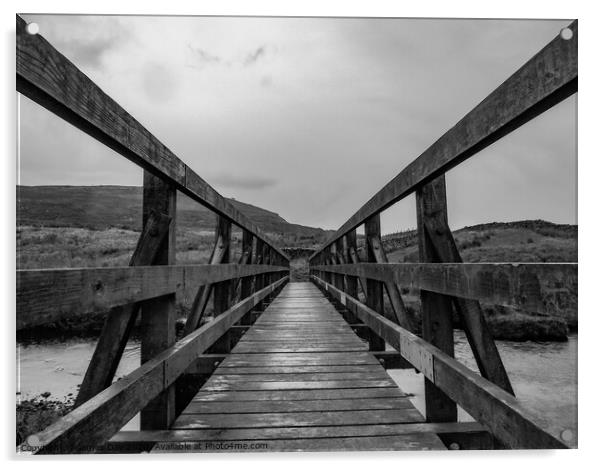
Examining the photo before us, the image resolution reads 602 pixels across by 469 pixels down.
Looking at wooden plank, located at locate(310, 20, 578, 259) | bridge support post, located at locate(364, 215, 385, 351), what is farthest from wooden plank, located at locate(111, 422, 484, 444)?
bridge support post, located at locate(364, 215, 385, 351)

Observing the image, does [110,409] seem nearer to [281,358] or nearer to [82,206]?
[82,206]

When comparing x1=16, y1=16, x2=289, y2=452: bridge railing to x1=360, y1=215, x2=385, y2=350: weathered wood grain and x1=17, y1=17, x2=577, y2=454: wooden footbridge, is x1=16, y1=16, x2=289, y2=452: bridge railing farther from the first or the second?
x1=360, y1=215, x2=385, y2=350: weathered wood grain

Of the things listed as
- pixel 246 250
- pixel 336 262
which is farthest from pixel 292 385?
pixel 336 262

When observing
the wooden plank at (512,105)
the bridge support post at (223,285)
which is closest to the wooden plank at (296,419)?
the wooden plank at (512,105)

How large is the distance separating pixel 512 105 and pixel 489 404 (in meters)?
0.85

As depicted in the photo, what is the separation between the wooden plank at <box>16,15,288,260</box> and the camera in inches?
36.3

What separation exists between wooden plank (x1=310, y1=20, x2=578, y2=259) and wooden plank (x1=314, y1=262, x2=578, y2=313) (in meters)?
0.38

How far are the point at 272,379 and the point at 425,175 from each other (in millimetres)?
1496

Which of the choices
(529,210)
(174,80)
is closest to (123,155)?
(174,80)

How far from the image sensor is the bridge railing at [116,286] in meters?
0.94

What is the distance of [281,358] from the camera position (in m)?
2.90

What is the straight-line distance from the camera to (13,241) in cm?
145

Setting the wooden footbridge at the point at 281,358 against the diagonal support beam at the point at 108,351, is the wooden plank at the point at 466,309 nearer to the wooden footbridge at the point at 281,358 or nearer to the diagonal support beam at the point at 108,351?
the wooden footbridge at the point at 281,358
